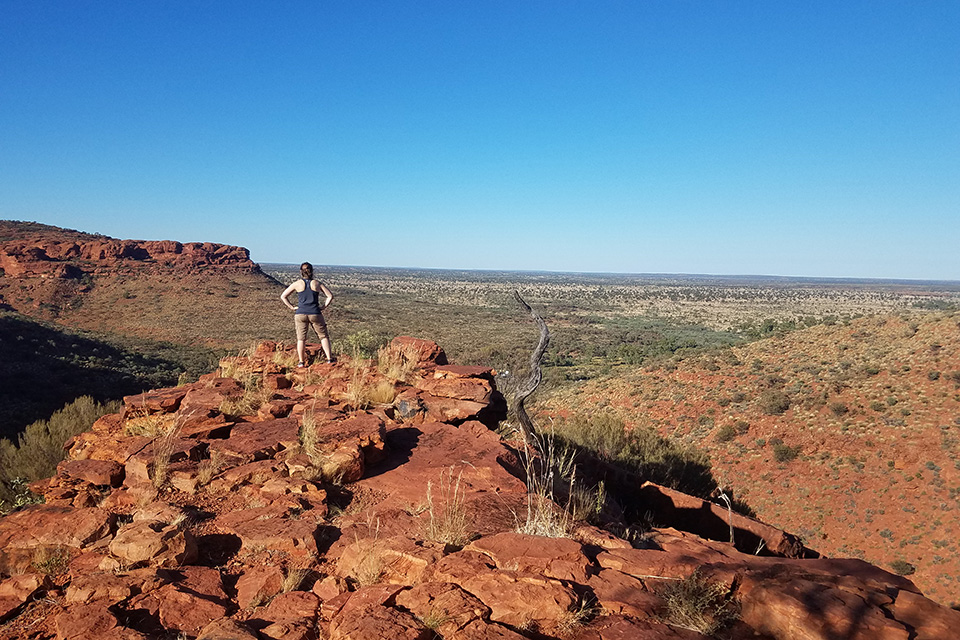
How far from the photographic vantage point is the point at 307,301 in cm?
863

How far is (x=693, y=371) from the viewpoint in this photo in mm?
27203

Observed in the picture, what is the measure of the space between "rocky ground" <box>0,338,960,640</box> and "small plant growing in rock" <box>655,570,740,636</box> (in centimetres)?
1

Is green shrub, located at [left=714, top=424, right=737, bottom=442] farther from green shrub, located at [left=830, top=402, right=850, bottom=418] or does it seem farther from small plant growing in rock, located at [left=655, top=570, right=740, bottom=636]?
small plant growing in rock, located at [left=655, top=570, right=740, bottom=636]

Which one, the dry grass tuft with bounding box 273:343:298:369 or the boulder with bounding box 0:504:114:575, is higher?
the dry grass tuft with bounding box 273:343:298:369

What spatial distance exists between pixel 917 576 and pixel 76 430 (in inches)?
732

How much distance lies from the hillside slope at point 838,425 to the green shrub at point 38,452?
16.8 metres

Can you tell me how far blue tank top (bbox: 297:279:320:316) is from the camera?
338 inches

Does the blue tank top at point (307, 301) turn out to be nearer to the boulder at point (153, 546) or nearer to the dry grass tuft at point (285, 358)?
the dry grass tuft at point (285, 358)

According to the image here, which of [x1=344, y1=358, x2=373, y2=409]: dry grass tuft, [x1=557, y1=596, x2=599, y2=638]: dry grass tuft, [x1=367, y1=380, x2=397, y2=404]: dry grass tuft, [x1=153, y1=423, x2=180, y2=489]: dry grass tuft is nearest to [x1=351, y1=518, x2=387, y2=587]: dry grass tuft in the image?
[x1=557, y1=596, x2=599, y2=638]: dry grass tuft

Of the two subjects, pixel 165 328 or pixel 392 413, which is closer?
pixel 392 413

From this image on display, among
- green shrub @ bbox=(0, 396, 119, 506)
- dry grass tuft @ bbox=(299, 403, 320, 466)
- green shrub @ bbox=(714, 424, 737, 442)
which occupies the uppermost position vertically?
dry grass tuft @ bbox=(299, 403, 320, 466)

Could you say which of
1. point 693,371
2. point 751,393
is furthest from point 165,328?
point 751,393

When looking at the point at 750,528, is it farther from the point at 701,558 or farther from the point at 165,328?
the point at 165,328

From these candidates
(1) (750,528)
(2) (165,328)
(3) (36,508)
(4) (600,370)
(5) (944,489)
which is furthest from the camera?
(2) (165,328)
